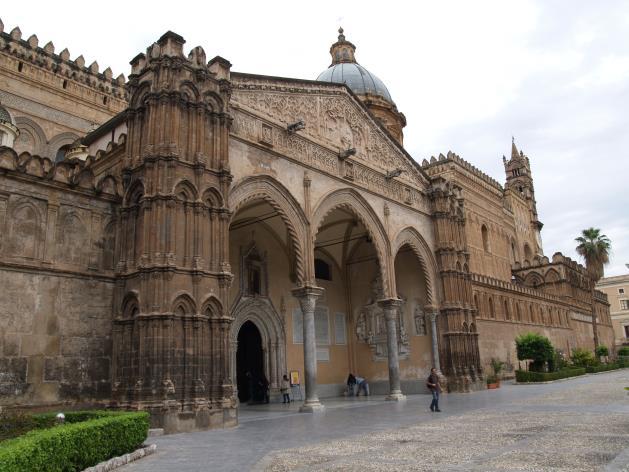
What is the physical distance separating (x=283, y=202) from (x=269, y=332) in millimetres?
6408

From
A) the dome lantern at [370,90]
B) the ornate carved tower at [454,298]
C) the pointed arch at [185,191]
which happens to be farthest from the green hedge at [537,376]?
the pointed arch at [185,191]

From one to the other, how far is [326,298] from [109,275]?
13.0 m

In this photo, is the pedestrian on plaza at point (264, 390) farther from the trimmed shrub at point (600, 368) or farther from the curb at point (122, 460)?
the trimmed shrub at point (600, 368)

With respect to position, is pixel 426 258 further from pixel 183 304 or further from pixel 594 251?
pixel 594 251

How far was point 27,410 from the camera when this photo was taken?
39.0 feet

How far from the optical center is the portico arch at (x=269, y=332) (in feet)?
69.5

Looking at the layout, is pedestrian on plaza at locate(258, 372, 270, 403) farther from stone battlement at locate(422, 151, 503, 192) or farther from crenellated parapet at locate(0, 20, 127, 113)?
stone battlement at locate(422, 151, 503, 192)

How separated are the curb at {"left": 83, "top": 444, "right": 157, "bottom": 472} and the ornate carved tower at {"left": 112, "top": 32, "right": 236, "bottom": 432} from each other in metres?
2.99

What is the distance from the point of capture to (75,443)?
278 inches

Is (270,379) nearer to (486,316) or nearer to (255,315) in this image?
(255,315)

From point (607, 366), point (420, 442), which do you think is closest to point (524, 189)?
point (607, 366)

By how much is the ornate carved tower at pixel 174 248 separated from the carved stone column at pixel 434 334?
1248 cm

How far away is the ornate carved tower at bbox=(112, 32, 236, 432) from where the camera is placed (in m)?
12.6

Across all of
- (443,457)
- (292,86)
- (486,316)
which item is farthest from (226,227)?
(486,316)
